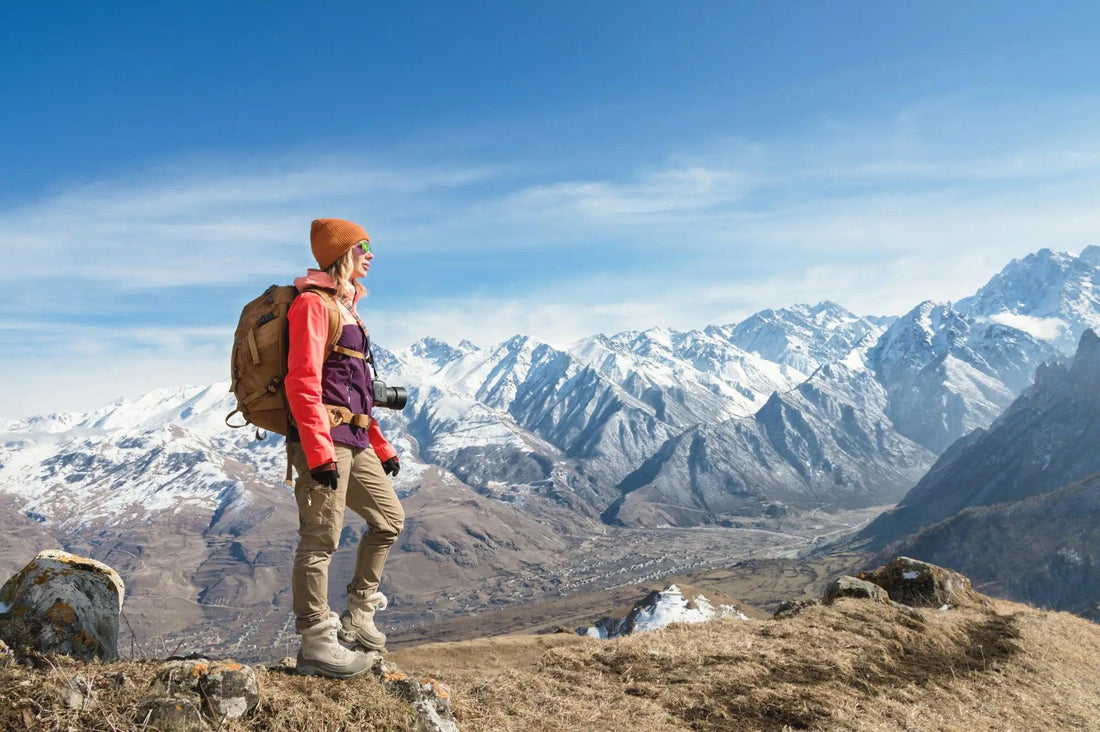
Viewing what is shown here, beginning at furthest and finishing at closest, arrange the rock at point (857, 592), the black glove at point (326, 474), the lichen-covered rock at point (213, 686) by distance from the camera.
A: the rock at point (857, 592) → the black glove at point (326, 474) → the lichen-covered rock at point (213, 686)

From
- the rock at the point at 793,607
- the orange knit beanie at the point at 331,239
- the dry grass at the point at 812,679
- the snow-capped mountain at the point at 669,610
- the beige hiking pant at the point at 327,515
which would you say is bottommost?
the snow-capped mountain at the point at 669,610

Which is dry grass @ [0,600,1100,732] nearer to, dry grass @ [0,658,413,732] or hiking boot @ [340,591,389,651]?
dry grass @ [0,658,413,732]

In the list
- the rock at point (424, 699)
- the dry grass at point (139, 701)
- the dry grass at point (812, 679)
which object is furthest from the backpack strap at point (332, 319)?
the dry grass at point (812, 679)

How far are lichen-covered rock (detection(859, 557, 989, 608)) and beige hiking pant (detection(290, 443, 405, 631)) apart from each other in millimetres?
19305

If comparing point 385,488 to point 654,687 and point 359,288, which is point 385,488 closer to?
point 359,288

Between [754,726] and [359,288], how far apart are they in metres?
8.79

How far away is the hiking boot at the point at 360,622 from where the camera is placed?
30.7ft

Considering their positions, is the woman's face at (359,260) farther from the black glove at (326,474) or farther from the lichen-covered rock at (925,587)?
the lichen-covered rock at (925,587)

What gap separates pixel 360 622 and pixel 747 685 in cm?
672

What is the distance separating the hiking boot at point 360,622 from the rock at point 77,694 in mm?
3009

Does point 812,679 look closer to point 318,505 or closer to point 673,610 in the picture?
point 318,505

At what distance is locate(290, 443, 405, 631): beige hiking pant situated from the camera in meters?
8.34

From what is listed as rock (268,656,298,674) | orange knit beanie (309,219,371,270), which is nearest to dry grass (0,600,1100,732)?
rock (268,656,298,674)

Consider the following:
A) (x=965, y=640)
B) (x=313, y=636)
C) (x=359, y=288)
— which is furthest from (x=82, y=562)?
(x=965, y=640)
